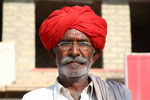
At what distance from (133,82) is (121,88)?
3725 millimetres

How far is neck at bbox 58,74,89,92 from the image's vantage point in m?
2.58

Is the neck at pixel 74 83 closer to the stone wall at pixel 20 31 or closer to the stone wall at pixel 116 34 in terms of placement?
the stone wall at pixel 20 31

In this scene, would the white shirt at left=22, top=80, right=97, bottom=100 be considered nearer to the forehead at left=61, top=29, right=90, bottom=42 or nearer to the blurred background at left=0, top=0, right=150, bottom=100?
the forehead at left=61, top=29, right=90, bottom=42

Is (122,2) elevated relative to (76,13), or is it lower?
elevated

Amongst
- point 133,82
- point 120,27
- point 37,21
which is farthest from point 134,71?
point 37,21

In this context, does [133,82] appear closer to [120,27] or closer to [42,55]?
[120,27]

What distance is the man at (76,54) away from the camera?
2.51 m

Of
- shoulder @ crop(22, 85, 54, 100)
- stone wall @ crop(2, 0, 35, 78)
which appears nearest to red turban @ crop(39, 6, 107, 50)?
shoulder @ crop(22, 85, 54, 100)

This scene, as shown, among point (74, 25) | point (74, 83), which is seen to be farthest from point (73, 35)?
point (74, 83)

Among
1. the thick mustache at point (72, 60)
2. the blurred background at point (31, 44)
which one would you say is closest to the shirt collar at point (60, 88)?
the thick mustache at point (72, 60)

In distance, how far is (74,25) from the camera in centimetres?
255

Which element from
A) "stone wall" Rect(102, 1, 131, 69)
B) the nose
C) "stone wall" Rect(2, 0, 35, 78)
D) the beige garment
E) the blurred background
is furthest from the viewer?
"stone wall" Rect(102, 1, 131, 69)

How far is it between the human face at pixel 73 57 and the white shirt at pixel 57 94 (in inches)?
6.3

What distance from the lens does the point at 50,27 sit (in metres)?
2.67
